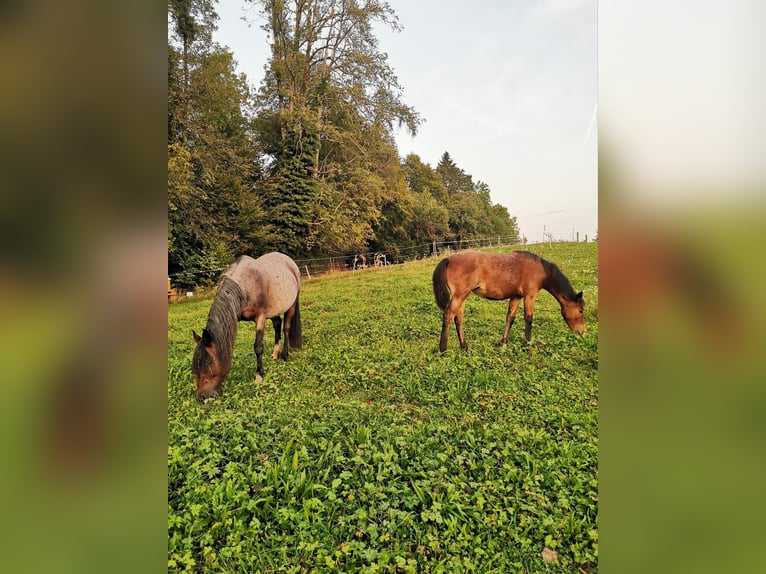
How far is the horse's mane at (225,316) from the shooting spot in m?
3.11

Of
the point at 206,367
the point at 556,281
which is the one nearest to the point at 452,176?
the point at 556,281

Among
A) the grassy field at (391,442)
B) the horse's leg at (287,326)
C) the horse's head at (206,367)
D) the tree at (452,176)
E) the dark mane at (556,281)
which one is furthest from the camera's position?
the horse's leg at (287,326)

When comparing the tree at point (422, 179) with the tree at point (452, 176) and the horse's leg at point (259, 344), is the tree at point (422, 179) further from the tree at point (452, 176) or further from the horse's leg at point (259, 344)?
the horse's leg at point (259, 344)

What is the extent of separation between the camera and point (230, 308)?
323 cm

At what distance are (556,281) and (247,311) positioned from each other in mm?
3141

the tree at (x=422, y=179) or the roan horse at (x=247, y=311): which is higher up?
the tree at (x=422, y=179)

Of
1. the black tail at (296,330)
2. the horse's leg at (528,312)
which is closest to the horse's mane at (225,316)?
the black tail at (296,330)

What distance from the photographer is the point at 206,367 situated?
307cm

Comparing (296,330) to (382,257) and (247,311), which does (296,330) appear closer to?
(247,311)

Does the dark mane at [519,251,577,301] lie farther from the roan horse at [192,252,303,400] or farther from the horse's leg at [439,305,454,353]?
the roan horse at [192,252,303,400]
